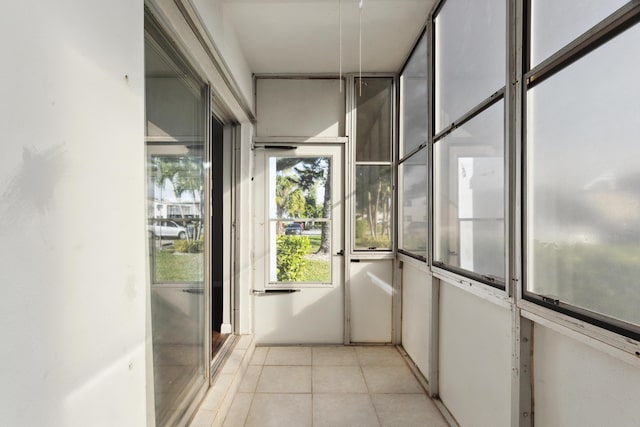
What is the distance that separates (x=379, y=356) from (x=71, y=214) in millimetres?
2875

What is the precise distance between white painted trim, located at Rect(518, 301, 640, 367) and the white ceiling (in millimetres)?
2114

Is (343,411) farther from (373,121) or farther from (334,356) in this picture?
(373,121)

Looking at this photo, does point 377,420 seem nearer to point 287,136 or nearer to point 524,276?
point 524,276

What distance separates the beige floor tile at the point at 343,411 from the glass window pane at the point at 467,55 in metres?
2.02

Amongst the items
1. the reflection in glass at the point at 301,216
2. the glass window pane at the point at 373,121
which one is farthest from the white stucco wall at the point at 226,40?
the glass window pane at the point at 373,121

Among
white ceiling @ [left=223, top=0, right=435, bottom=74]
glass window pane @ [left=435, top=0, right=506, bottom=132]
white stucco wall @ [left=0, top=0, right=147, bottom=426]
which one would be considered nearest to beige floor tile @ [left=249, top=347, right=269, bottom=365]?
white stucco wall @ [left=0, top=0, right=147, bottom=426]

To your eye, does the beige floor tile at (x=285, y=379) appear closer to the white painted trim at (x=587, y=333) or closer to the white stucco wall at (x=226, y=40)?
the white painted trim at (x=587, y=333)

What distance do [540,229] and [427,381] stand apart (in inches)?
68.3

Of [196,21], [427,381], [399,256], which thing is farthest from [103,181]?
Result: [399,256]

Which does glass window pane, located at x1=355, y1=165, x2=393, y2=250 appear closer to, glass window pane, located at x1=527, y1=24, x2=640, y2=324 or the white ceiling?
the white ceiling

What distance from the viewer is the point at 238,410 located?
7.09 ft

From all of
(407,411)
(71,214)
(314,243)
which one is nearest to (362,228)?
(314,243)

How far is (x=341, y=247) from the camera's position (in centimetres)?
330

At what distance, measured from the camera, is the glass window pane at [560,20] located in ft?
3.14
